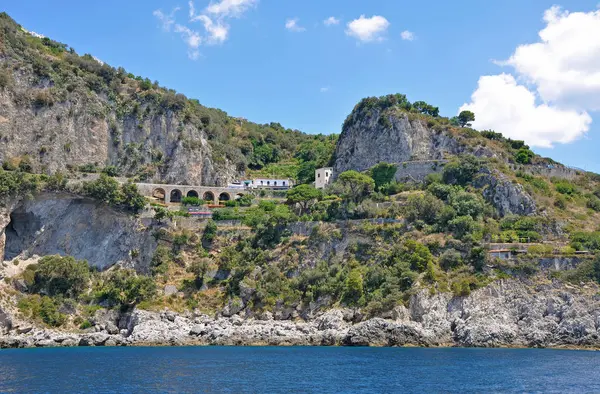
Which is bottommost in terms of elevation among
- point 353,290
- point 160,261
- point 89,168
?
point 353,290

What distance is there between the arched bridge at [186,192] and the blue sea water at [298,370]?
31360mm

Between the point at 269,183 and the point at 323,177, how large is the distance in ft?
28.0

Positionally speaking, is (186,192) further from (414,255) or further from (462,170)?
(462,170)

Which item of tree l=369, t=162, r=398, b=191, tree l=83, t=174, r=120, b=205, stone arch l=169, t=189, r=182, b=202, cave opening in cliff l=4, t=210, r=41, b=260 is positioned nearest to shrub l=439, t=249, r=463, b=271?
tree l=369, t=162, r=398, b=191

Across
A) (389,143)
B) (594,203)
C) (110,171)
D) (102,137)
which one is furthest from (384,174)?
(102,137)

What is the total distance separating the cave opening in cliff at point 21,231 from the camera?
232ft

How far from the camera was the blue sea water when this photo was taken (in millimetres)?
35719

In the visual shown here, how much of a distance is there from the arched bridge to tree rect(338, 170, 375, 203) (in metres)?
18.2

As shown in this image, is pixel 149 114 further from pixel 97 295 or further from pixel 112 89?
pixel 97 295

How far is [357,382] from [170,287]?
3452 centimetres

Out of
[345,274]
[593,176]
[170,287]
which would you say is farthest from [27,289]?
[593,176]

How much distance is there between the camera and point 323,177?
91.2 m

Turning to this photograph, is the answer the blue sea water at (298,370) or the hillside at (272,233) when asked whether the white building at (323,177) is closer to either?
the hillside at (272,233)

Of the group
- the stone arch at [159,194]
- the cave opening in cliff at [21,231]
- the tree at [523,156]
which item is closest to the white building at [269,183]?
the stone arch at [159,194]
